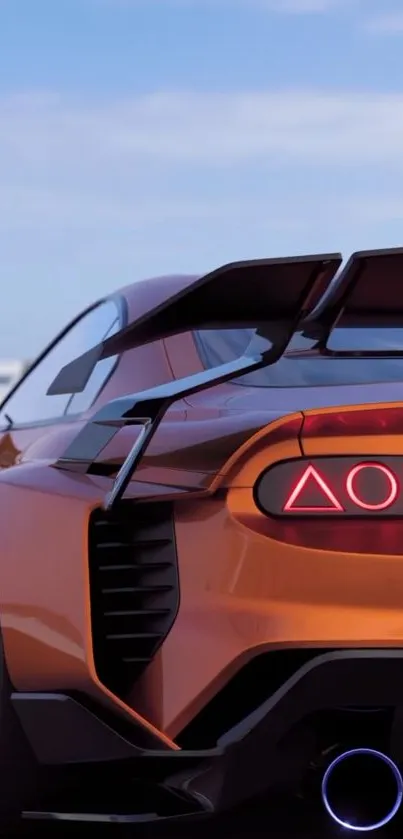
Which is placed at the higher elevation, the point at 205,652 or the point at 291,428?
the point at 291,428

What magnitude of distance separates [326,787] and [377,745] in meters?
0.13

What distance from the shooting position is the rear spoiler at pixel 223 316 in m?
2.70

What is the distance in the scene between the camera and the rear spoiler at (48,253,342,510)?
8.86ft

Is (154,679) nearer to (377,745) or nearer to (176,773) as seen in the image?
(176,773)

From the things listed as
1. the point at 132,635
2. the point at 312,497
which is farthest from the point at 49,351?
the point at 312,497

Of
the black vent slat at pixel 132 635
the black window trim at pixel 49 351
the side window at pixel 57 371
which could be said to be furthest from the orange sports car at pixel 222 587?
the side window at pixel 57 371

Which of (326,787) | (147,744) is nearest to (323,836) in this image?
(326,787)

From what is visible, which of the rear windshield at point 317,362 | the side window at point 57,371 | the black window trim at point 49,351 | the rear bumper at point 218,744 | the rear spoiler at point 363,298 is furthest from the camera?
the side window at point 57,371

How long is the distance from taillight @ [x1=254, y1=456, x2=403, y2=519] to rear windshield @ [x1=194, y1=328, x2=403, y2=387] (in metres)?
0.28

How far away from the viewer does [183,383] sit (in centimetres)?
282

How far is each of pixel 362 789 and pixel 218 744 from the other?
13.5 inches

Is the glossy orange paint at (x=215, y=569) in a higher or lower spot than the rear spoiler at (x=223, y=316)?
lower

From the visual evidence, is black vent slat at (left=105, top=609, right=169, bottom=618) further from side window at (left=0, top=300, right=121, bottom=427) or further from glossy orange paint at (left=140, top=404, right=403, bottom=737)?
side window at (left=0, top=300, right=121, bottom=427)

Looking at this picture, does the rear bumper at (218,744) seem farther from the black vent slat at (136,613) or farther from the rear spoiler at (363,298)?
the rear spoiler at (363,298)
